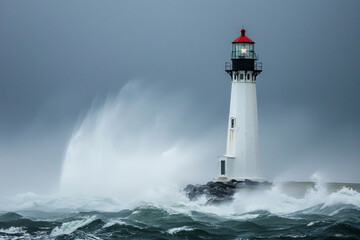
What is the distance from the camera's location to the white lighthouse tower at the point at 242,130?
47812 mm

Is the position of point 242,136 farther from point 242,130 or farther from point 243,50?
point 243,50

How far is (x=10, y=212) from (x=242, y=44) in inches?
526

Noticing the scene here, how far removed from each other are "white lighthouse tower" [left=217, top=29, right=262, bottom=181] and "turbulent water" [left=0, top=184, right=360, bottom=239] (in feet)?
→ 6.44

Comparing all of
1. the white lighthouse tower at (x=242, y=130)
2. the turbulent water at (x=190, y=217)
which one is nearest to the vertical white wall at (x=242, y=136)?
the white lighthouse tower at (x=242, y=130)

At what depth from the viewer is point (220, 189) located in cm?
4638

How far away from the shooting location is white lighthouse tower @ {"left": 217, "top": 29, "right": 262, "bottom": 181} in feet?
157

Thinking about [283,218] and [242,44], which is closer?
[283,218]

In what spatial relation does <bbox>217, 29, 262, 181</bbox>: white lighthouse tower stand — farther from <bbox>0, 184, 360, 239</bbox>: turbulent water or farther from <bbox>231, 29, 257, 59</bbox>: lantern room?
<bbox>0, 184, 360, 239</bbox>: turbulent water

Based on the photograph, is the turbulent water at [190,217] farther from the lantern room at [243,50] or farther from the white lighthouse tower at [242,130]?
the lantern room at [243,50]

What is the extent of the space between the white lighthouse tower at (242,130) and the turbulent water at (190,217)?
77.2 inches

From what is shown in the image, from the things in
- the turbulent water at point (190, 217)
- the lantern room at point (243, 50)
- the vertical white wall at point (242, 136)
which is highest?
the lantern room at point (243, 50)

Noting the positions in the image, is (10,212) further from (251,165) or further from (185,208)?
(251,165)

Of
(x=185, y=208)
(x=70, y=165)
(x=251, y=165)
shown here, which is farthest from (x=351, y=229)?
(x=70, y=165)

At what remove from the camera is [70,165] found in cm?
5375
